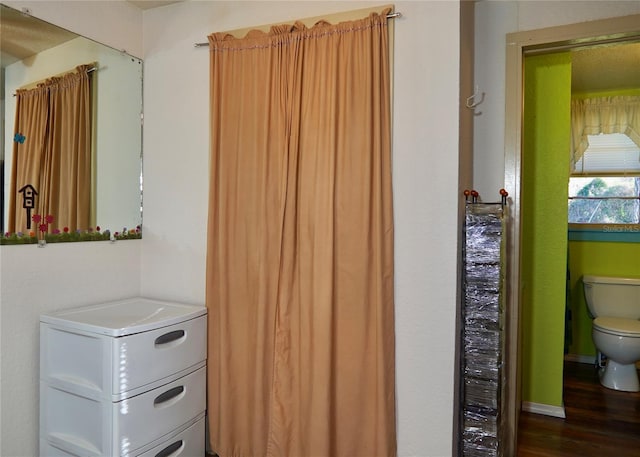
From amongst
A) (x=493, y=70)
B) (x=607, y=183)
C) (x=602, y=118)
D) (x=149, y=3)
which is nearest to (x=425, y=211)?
(x=493, y=70)

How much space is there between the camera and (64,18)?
1924 mm

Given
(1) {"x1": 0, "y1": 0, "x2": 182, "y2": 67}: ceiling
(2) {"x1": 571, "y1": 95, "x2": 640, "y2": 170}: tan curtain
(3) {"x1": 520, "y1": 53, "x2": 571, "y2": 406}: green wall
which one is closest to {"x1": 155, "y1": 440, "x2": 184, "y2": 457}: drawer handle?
(1) {"x1": 0, "y1": 0, "x2": 182, "y2": 67}: ceiling

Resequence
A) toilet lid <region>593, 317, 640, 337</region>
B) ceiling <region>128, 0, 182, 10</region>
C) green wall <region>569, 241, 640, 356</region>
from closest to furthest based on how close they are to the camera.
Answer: ceiling <region>128, 0, 182, 10</region> < toilet lid <region>593, 317, 640, 337</region> < green wall <region>569, 241, 640, 356</region>

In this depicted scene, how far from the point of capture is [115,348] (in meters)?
1.60

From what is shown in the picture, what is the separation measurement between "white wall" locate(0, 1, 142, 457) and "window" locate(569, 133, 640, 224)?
374cm

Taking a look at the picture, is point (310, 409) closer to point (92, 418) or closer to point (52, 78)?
point (92, 418)

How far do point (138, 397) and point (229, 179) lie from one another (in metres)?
1.04

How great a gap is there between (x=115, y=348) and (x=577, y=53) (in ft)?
11.0

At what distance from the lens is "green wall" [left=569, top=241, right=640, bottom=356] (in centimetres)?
346

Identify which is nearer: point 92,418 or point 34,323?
point 92,418

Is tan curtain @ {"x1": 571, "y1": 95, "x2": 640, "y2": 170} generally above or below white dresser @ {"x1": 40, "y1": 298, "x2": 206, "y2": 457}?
above

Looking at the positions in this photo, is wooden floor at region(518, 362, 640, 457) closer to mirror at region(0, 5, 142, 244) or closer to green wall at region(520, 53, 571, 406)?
green wall at region(520, 53, 571, 406)

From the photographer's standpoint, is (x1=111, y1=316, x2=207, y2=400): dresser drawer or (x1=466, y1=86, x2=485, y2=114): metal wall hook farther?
(x1=466, y1=86, x2=485, y2=114): metal wall hook

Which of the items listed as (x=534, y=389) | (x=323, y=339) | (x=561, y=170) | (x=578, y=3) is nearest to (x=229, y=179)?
(x=323, y=339)
